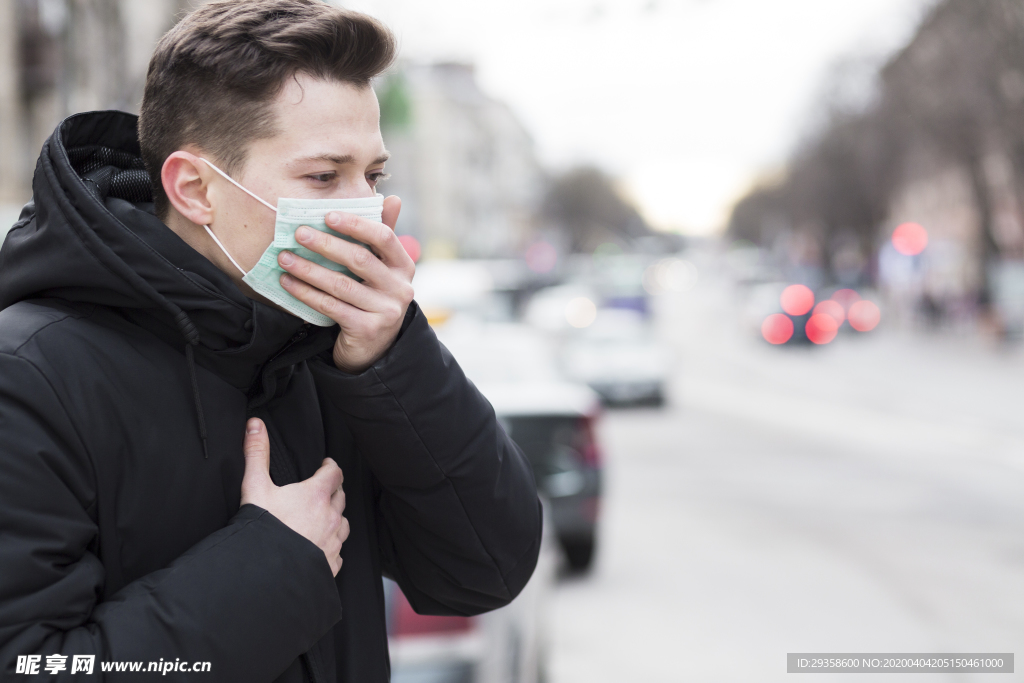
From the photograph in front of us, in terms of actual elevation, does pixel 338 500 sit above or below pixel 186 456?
below

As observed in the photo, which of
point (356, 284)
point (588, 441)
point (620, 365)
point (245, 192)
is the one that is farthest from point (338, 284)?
point (620, 365)

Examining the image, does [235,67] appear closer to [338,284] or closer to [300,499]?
[338,284]

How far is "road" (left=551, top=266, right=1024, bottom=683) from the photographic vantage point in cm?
615

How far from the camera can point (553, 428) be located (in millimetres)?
7320

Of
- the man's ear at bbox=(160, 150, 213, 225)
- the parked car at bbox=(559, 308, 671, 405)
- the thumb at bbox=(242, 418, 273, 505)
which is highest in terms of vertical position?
the man's ear at bbox=(160, 150, 213, 225)

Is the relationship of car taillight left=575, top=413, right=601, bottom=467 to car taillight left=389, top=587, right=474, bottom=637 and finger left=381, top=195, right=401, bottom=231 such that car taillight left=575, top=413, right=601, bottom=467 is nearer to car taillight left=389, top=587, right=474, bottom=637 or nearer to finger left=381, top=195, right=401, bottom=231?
car taillight left=389, top=587, right=474, bottom=637

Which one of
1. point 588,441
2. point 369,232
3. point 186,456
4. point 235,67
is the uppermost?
point 235,67

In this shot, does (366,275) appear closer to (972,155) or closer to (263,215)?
(263,215)

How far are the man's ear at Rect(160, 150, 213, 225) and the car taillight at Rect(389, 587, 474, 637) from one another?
1993 mm

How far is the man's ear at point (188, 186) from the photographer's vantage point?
1653 millimetres

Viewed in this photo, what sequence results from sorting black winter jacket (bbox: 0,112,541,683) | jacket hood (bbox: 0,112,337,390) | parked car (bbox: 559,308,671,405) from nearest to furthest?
black winter jacket (bbox: 0,112,541,683) < jacket hood (bbox: 0,112,337,390) < parked car (bbox: 559,308,671,405)

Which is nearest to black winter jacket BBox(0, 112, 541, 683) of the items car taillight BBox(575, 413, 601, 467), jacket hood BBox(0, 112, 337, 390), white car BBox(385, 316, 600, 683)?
jacket hood BBox(0, 112, 337, 390)

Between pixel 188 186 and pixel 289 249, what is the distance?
20 centimetres

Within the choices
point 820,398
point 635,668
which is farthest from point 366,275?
point 820,398
